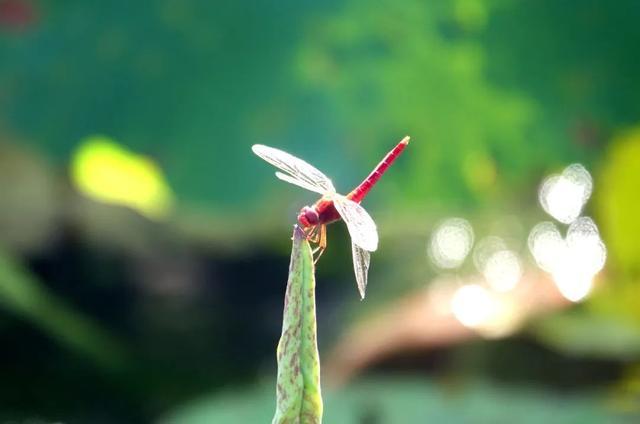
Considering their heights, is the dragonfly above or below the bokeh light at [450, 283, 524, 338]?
below

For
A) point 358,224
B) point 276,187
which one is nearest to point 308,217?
point 358,224

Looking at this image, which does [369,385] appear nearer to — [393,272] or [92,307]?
[393,272]

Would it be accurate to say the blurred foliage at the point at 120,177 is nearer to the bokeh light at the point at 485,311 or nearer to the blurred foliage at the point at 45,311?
the blurred foliage at the point at 45,311

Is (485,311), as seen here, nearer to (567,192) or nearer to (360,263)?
(567,192)

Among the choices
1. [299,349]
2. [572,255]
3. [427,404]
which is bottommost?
[299,349]

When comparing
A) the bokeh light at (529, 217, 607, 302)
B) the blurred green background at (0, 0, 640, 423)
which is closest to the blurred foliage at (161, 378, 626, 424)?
the blurred green background at (0, 0, 640, 423)

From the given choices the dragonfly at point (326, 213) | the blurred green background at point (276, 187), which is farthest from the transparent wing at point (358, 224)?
the blurred green background at point (276, 187)

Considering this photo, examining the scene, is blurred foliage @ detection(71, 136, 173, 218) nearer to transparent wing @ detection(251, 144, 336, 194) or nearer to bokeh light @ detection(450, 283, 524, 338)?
bokeh light @ detection(450, 283, 524, 338)

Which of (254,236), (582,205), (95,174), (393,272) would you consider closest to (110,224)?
(95,174)
